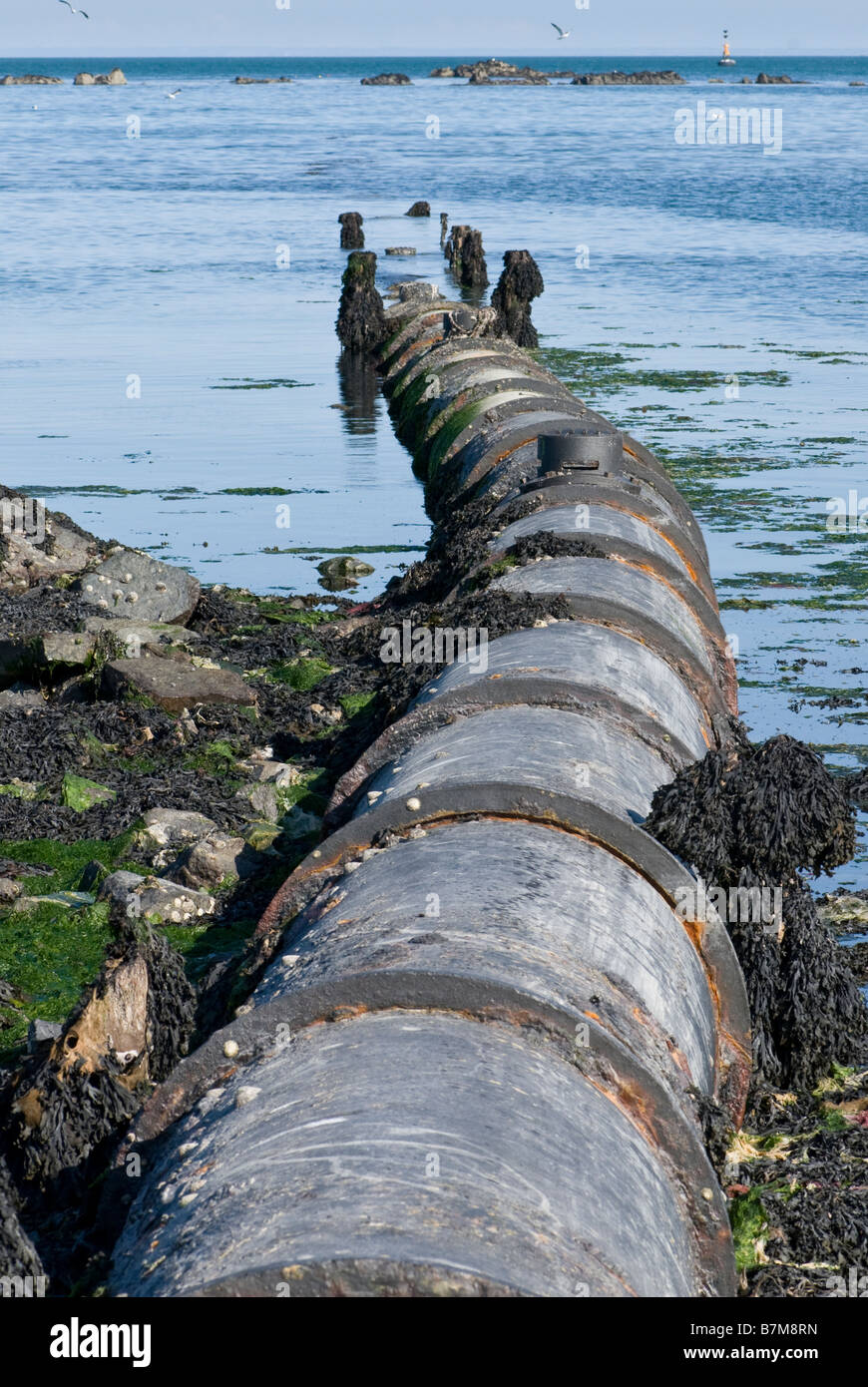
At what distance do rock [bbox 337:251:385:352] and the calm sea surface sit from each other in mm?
844

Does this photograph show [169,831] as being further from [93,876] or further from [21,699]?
[21,699]

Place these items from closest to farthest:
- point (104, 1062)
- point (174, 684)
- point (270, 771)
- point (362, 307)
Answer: point (104, 1062) < point (270, 771) < point (174, 684) < point (362, 307)

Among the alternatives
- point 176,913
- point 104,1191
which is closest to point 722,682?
point 176,913

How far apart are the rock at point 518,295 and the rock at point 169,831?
21698mm

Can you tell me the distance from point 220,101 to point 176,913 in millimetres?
175498

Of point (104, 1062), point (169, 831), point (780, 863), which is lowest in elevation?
point (104, 1062)

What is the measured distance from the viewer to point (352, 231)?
43.0m

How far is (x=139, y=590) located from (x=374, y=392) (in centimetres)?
1347

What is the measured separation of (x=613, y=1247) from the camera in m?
3.59

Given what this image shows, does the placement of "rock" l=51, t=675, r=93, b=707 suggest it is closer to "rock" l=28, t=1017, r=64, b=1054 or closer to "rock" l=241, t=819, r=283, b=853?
"rock" l=241, t=819, r=283, b=853

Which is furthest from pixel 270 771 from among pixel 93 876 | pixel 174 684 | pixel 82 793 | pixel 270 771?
pixel 93 876

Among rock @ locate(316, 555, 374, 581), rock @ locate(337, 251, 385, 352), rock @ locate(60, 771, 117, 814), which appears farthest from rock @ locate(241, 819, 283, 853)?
rock @ locate(337, 251, 385, 352)

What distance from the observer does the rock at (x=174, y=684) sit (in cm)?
1180

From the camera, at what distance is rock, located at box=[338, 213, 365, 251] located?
4228 centimetres
